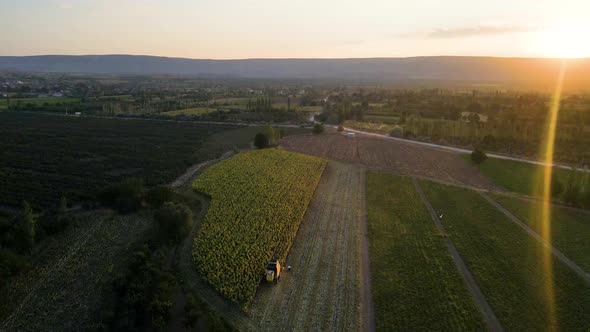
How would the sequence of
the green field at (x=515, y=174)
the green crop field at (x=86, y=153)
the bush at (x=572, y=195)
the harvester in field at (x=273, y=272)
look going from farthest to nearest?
the green field at (x=515, y=174), the green crop field at (x=86, y=153), the bush at (x=572, y=195), the harvester in field at (x=273, y=272)

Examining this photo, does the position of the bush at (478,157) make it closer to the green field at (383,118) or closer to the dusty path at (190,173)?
the dusty path at (190,173)

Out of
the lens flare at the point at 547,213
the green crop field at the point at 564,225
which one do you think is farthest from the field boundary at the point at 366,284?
the green crop field at the point at 564,225

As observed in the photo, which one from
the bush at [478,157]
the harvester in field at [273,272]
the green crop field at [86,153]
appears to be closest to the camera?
the harvester in field at [273,272]

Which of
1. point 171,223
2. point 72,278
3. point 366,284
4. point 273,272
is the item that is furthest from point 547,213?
point 72,278

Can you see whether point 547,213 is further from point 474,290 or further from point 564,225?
point 474,290

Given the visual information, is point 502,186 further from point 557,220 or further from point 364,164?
point 364,164
